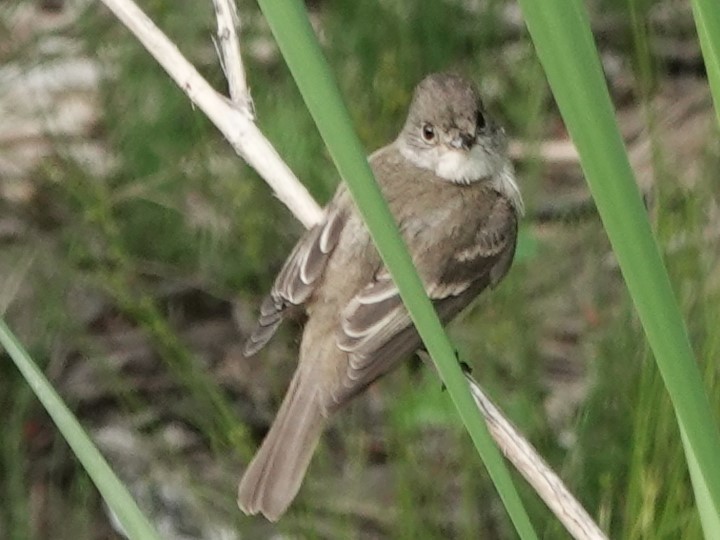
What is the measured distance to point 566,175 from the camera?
5016 millimetres

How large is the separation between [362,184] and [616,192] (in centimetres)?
22

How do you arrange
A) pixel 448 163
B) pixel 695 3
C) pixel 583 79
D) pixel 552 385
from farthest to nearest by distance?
pixel 552 385 → pixel 448 163 → pixel 695 3 → pixel 583 79

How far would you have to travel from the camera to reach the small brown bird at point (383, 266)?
9.55 ft

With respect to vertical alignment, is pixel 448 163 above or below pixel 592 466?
above

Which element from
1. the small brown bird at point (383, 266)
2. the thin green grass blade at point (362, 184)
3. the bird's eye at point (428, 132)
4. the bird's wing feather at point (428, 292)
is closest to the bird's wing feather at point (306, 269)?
the small brown bird at point (383, 266)

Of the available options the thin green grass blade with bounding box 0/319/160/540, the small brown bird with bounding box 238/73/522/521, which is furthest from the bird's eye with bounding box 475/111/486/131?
the thin green grass blade with bounding box 0/319/160/540

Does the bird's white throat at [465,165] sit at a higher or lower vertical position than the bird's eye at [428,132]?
lower

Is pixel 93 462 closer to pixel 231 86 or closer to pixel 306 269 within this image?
pixel 231 86

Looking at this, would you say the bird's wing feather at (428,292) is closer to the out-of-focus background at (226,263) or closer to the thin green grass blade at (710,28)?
the out-of-focus background at (226,263)

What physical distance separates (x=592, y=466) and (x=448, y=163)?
0.95 metres

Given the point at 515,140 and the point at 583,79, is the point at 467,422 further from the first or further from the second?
the point at 515,140

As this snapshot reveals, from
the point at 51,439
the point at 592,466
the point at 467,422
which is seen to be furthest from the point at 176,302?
the point at 467,422

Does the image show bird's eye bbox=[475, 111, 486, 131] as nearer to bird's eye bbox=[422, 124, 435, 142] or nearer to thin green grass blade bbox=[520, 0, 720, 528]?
bird's eye bbox=[422, 124, 435, 142]

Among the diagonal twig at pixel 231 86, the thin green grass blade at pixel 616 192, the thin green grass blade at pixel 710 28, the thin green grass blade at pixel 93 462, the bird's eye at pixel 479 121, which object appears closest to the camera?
the thin green grass blade at pixel 616 192
